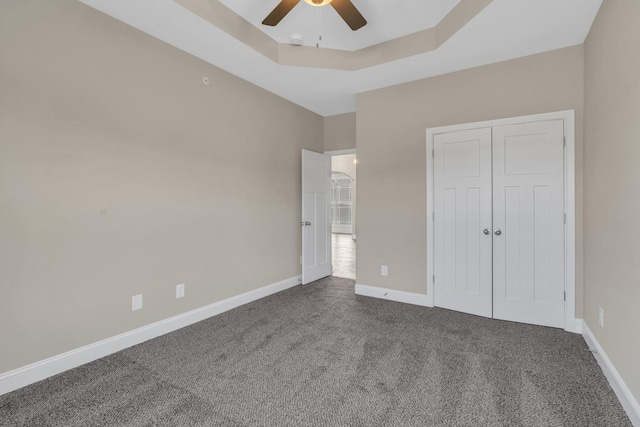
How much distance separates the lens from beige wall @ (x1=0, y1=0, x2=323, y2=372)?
6.58ft

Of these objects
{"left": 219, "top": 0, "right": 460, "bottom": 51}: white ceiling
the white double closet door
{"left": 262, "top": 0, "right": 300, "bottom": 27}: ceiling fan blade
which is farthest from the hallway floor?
{"left": 262, "top": 0, "right": 300, "bottom": 27}: ceiling fan blade

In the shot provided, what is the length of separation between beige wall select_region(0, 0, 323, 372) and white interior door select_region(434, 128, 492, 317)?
2272mm

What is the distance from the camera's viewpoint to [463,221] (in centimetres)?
335

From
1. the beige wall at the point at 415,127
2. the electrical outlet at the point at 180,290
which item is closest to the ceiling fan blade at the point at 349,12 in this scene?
the beige wall at the point at 415,127

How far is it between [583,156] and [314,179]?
10.3 ft

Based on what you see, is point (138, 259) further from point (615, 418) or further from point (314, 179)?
point (615, 418)

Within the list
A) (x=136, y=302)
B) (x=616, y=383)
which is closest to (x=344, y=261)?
(x=136, y=302)

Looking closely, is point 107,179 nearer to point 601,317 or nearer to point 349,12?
point 349,12

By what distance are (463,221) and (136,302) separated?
334cm

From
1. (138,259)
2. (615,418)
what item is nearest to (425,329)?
(615,418)

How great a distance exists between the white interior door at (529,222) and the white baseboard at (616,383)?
1.70 feet

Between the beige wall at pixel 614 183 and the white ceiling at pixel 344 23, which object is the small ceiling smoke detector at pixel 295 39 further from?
the beige wall at pixel 614 183

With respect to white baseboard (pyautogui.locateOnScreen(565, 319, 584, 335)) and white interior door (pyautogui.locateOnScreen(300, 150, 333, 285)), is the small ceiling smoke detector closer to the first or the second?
white interior door (pyautogui.locateOnScreen(300, 150, 333, 285))

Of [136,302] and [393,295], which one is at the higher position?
[136,302]
